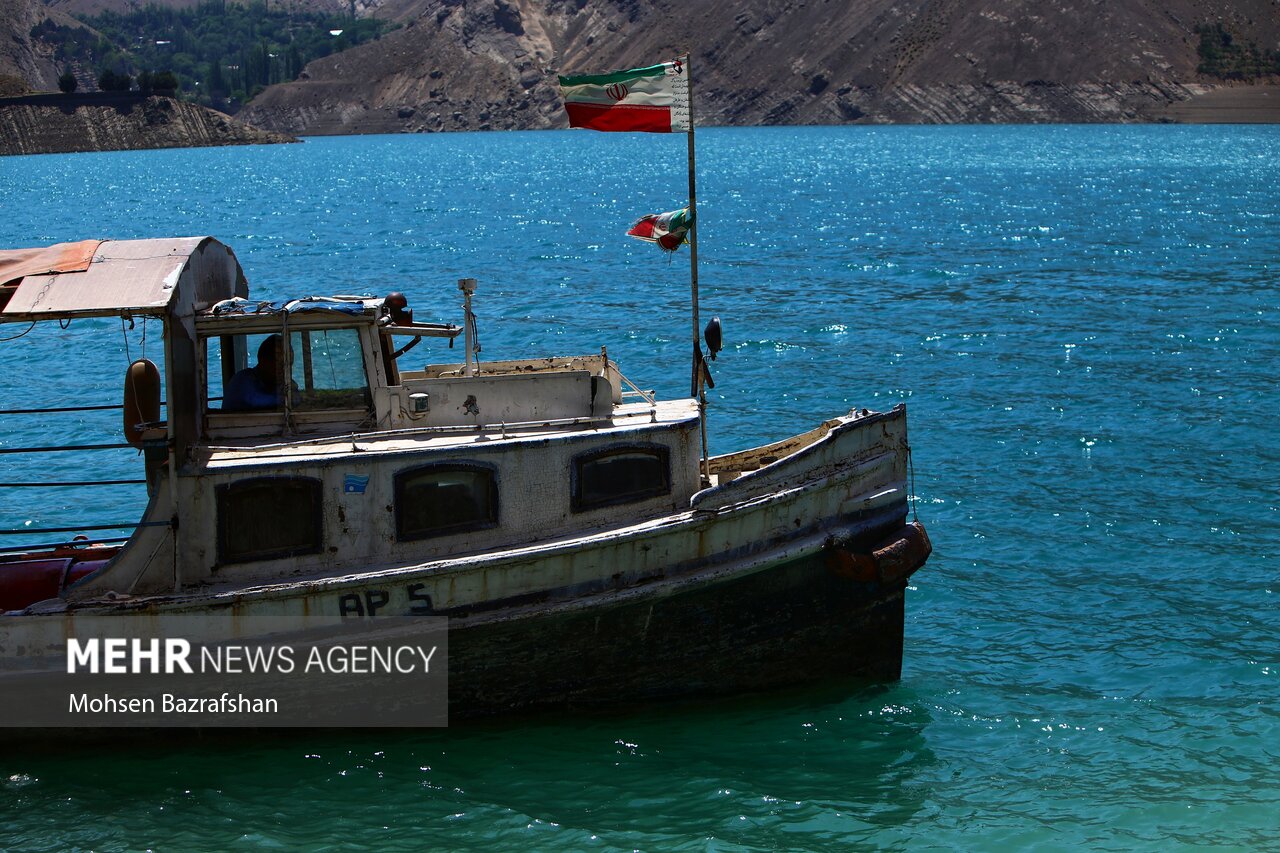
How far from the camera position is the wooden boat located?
1275cm

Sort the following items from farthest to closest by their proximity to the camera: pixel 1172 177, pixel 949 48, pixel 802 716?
pixel 949 48 < pixel 1172 177 < pixel 802 716

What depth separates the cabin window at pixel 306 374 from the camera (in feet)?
44.3

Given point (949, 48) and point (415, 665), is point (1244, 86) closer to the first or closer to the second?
point (949, 48)

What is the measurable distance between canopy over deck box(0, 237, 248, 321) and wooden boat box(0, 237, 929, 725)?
0.04 meters

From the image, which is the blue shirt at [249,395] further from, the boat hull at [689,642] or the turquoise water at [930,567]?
the turquoise water at [930,567]

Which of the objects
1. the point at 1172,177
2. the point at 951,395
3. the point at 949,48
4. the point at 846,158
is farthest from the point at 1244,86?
the point at 951,395

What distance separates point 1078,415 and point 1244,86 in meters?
168

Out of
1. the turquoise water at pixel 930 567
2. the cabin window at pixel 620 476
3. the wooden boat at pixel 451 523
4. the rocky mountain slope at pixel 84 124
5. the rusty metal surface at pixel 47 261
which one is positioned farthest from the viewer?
the rocky mountain slope at pixel 84 124

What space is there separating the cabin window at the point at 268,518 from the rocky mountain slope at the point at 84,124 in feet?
617

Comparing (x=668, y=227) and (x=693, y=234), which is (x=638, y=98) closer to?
(x=668, y=227)

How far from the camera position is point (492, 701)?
44.1 ft

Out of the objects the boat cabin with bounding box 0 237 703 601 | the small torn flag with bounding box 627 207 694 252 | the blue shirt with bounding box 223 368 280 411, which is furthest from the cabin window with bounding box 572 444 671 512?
the blue shirt with bounding box 223 368 280 411

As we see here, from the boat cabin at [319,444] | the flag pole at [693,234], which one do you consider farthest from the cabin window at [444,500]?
the flag pole at [693,234]

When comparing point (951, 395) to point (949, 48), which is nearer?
point (951, 395)
